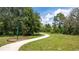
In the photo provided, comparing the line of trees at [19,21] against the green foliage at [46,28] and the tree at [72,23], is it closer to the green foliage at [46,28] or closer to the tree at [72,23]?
the green foliage at [46,28]

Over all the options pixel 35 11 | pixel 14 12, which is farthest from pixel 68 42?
pixel 14 12

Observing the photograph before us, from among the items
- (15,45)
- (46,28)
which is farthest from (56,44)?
(15,45)

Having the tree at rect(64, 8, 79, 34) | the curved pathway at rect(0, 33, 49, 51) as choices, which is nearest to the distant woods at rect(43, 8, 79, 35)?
the tree at rect(64, 8, 79, 34)

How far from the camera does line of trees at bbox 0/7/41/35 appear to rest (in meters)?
3.89

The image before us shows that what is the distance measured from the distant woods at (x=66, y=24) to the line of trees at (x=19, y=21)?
20 cm

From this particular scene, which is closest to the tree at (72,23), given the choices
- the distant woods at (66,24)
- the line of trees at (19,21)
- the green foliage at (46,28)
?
the distant woods at (66,24)

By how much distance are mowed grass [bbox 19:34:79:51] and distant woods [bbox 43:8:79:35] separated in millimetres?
92

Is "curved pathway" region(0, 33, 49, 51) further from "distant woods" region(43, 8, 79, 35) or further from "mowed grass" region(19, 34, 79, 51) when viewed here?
"distant woods" region(43, 8, 79, 35)

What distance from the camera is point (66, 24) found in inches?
155

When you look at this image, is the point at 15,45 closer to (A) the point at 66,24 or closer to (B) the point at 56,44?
(B) the point at 56,44

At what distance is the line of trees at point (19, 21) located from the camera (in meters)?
3.89

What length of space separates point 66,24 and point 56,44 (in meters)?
0.34

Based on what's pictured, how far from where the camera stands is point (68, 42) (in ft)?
12.9

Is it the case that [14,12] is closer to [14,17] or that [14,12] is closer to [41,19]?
[14,17]
